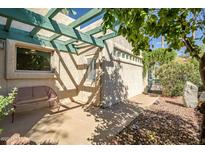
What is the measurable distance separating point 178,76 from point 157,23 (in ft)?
30.1

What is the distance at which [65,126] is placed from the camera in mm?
4320

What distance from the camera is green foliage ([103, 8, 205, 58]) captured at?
1963mm

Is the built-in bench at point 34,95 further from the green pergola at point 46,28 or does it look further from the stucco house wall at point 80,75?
the green pergola at point 46,28

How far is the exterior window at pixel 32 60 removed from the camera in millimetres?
5662

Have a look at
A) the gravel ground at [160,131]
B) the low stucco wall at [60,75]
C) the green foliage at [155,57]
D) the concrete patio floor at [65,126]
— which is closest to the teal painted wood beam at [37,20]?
the low stucco wall at [60,75]

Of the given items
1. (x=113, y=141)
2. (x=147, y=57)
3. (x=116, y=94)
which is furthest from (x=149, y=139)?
(x=147, y=57)

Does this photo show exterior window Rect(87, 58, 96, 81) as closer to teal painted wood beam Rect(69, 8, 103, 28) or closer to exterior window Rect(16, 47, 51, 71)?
exterior window Rect(16, 47, 51, 71)

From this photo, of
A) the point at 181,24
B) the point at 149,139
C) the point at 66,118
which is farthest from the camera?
the point at 66,118

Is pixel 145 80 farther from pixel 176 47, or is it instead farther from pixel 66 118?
pixel 176 47

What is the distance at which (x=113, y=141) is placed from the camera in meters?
3.55

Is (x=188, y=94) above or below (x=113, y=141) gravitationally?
above

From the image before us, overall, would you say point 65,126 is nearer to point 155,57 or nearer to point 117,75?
point 117,75

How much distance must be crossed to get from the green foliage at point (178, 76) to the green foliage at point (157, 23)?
318 inches
